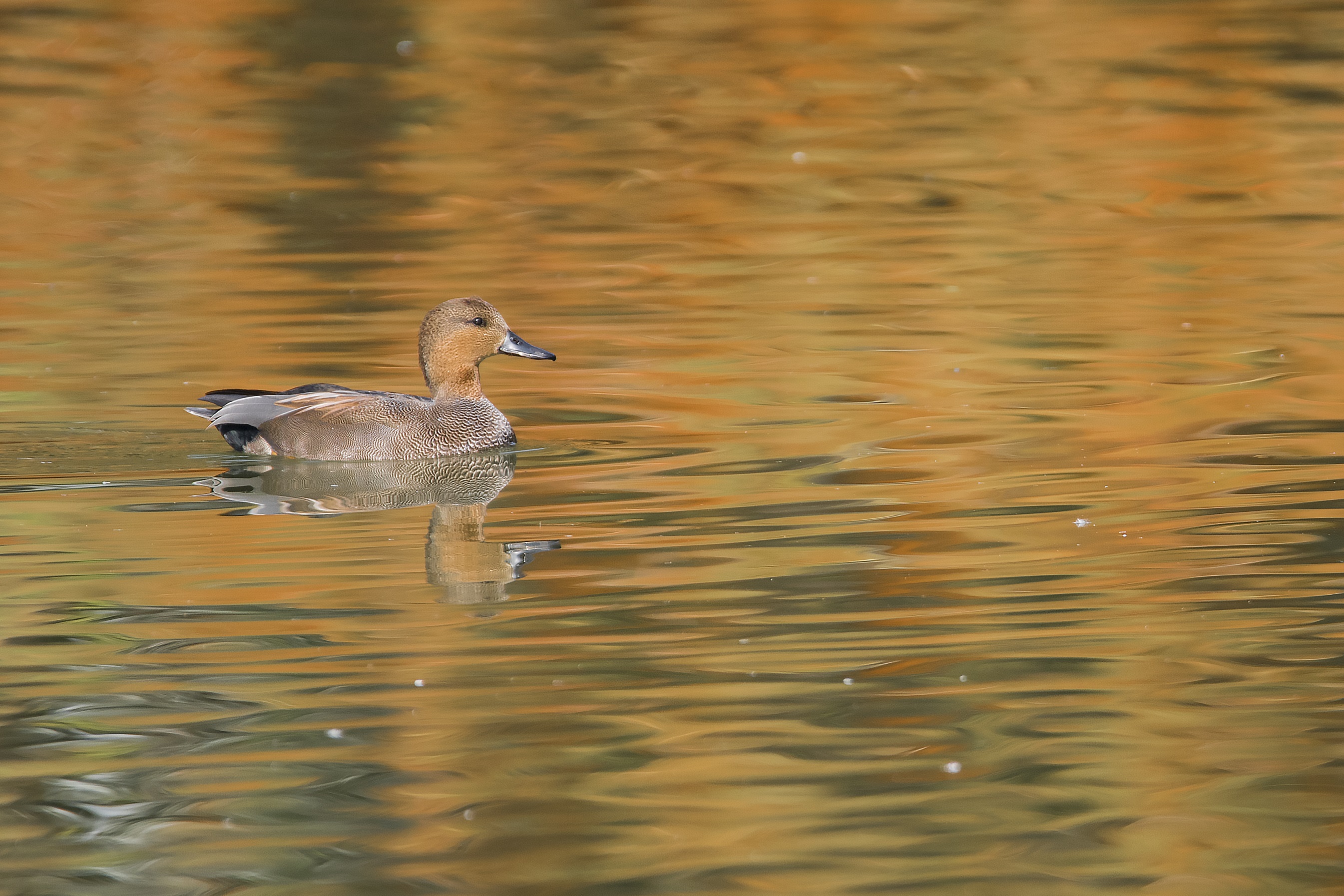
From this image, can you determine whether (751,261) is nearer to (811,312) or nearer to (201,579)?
(811,312)

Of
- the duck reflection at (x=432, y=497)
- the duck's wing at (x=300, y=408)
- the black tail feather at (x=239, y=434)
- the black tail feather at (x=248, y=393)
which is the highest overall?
the black tail feather at (x=248, y=393)

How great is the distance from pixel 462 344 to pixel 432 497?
133 cm

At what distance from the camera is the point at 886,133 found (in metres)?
19.1

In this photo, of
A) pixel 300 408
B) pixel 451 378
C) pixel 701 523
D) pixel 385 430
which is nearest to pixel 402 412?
pixel 385 430

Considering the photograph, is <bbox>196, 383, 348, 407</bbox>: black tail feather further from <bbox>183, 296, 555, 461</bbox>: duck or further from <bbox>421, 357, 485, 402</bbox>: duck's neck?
<bbox>421, 357, 485, 402</bbox>: duck's neck

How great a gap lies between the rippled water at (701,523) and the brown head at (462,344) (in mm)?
421

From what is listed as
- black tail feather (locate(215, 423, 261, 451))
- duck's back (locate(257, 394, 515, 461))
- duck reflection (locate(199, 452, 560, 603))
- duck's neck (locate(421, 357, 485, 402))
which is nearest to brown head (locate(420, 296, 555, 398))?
duck's neck (locate(421, 357, 485, 402))

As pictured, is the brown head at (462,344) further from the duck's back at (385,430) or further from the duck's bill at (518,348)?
the duck's back at (385,430)

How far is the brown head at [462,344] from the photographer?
9617 millimetres

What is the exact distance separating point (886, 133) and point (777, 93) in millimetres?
2400

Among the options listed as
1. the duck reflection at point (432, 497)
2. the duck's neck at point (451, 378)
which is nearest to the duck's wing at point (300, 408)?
the duck reflection at point (432, 497)

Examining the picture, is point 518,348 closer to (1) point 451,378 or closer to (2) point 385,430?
(1) point 451,378

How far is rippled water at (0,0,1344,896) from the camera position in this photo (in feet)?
16.0

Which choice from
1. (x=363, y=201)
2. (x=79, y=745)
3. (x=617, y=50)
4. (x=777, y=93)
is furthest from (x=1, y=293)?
(x=617, y=50)
